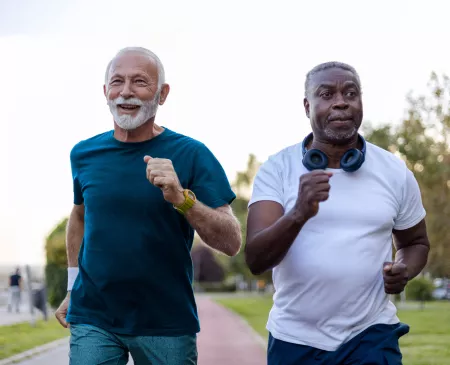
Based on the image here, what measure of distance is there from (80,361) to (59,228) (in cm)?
2059

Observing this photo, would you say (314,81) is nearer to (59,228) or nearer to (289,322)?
(289,322)

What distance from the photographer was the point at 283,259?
138 inches

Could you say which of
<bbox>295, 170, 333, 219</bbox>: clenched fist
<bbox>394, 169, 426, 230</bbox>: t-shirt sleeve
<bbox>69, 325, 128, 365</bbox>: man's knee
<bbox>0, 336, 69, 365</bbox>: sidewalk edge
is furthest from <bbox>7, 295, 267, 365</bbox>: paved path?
<bbox>295, 170, 333, 219</bbox>: clenched fist

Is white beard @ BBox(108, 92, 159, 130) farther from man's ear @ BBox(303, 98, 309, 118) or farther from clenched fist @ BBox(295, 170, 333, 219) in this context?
clenched fist @ BBox(295, 170, 333, 219)

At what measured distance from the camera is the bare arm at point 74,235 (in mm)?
4555

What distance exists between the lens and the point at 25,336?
53.6 feet

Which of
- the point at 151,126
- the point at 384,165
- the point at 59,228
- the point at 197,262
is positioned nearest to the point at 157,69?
the point at 151,126

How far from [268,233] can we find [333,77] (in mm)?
731

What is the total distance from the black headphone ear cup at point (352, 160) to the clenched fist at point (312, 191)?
382 millimetres

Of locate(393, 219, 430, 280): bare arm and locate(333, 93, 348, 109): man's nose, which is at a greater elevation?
locate(333, 93, 348, 109): man's nose

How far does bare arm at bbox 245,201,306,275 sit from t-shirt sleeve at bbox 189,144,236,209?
436 mm

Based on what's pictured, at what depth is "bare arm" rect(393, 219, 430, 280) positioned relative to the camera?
3727 mm

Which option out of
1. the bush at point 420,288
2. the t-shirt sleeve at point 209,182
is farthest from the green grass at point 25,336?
the bush at point 420,288

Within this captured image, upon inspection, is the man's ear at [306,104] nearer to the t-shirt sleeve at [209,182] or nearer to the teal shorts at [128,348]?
the t-shirt sleeve at [209,182]
